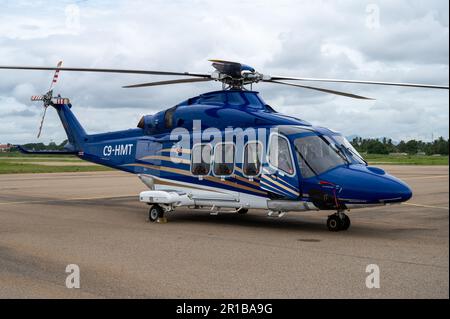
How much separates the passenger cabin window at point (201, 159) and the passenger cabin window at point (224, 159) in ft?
0.83

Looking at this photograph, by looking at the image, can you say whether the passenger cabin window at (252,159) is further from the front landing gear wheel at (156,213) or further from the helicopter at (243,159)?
the front landing gear wheel at (156,213)

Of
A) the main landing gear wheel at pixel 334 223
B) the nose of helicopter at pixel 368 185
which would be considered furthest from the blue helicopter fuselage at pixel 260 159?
the main landing gear wheel at pixel 334 223

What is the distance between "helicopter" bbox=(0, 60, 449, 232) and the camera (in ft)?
38.3

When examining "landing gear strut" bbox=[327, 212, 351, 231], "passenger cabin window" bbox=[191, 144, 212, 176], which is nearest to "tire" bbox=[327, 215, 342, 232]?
"landing gear strut" bbox=[327, 212, 351, 231]

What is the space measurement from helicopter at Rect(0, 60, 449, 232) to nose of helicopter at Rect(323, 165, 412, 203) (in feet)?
0.06

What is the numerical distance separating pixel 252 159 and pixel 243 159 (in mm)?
282

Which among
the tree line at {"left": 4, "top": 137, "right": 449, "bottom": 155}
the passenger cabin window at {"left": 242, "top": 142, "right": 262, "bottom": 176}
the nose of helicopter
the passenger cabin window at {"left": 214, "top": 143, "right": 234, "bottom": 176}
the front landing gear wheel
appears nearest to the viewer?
the tree line at {"left": 4, "top": 137, "right": 449, "bottom": 155}

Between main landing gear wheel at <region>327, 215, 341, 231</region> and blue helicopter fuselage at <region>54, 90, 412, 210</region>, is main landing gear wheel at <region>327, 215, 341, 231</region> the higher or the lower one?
the lower one

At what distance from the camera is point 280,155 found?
41.4 ft

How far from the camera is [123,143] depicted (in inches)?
664

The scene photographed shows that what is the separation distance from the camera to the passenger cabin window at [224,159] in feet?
44.6

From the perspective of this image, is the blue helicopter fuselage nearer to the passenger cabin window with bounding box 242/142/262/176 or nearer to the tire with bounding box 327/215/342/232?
the passenger cabin window with bounding box 242/142/262/176
